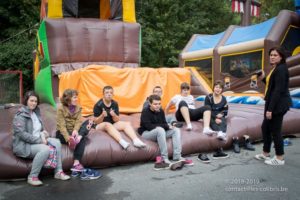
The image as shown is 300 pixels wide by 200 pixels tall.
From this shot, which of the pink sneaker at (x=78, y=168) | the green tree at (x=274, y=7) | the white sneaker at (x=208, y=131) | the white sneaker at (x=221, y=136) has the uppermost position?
the green tree at (x=274, y=7)

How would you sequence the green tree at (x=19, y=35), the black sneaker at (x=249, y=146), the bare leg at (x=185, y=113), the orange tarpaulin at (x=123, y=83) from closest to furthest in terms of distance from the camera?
the black sneaker at (x=249, y=146) < the bare leg at (x=185, y=113) < the orange tarpaulin at (x=123, y=83) < the green tree at (x=19, y=35)

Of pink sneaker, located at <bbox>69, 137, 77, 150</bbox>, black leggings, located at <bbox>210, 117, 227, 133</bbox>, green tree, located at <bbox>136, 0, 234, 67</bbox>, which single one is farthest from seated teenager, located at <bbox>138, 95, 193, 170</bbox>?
green tree, located at <bbox>136, 0, 234, 67</bbox>

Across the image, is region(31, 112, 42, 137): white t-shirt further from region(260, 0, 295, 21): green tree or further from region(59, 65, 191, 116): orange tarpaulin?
region(260, 0, 295, 21): green tree

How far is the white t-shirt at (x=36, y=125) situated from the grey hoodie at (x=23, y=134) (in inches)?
2.5

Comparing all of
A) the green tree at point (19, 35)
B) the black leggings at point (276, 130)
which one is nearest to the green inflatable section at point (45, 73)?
the black leggings at point (276, 130)

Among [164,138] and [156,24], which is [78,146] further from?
[156,24]

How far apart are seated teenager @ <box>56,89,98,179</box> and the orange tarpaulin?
6.50 ft

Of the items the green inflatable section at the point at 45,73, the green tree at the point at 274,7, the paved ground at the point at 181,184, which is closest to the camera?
the paved ground at the point at 181,184

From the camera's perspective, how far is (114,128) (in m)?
4.48

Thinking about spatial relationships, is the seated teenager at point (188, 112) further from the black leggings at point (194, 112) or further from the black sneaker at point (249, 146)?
the black sneaker at point (249, 146)

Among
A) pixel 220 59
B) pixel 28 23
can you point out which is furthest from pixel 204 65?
pixel 28 23

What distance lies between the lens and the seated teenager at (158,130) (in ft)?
14.0

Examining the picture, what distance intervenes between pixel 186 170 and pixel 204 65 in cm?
750

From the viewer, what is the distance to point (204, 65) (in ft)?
36.2
